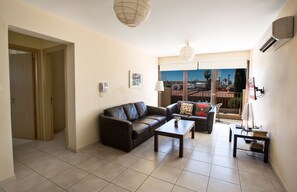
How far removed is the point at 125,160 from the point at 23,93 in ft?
9.87

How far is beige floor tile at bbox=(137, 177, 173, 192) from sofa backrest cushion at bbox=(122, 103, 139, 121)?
2.10 metres

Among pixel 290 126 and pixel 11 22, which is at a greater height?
pixel 11 22

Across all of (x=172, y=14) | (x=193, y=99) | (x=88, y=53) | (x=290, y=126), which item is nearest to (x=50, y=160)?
(x=88, y=53)

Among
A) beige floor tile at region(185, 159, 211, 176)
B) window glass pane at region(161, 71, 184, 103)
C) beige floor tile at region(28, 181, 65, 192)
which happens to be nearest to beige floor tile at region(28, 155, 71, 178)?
beige floor tile at region(28, 181, 65, 192)

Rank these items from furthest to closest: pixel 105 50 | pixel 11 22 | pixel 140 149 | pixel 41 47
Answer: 1. pixel 105 50
2. pixel 41 47
3. pixel 140 149
4. pixel 11 22

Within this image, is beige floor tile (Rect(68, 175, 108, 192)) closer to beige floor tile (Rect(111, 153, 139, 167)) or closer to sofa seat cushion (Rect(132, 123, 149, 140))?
beige floor tile (Rect(111, 153, 139, 167))

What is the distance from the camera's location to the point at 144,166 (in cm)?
263

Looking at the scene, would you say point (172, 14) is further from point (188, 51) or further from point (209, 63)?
point (209, 63)

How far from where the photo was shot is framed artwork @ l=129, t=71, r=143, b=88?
4855 mm

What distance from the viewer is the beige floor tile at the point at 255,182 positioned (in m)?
2.09

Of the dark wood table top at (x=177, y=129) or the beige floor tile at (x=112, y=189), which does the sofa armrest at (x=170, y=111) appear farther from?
the beige floor tile at (x=112, y=189)

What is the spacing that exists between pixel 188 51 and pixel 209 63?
8.89 feet

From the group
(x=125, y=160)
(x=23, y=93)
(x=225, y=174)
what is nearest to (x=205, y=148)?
(x=225, y=174)

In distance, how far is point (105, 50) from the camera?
12.5ft
